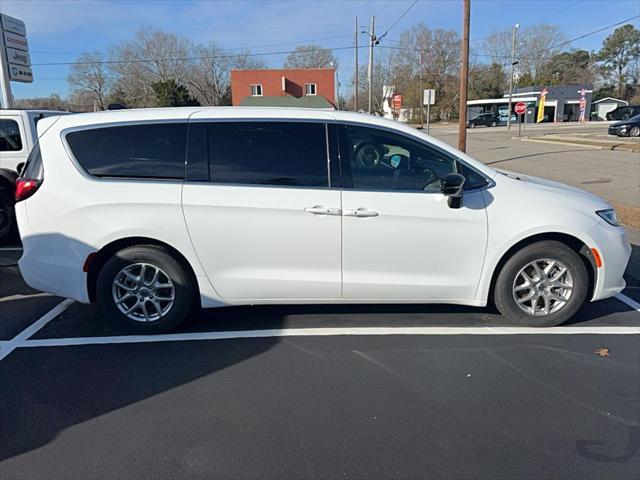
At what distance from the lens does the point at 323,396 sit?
2875mm

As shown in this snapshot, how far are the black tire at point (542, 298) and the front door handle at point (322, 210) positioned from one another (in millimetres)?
1516

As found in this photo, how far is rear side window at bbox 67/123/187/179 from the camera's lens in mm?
3533

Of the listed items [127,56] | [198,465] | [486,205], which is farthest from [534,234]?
[127,56]

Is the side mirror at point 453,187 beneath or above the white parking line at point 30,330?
above

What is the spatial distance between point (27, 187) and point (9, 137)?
4203 millimetres

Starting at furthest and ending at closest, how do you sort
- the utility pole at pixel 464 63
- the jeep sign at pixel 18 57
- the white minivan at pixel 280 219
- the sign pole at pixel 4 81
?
the utility pole at pixel 464 63, the jeep sign at pixel 18 57, the sign pole at pixel 4 81, the white minivan at pixel 280 219

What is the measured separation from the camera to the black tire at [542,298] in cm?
363

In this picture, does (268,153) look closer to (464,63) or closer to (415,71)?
(464,63)

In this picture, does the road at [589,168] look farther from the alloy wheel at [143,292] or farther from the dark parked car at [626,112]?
the dark parked car at [626,112]

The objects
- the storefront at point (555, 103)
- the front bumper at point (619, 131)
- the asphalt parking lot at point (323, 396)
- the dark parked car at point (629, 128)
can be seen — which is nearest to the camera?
the asphalt parking lot at point (323, 396)

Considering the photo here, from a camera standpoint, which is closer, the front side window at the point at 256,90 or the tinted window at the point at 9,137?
the tinted window at the point at 9,137

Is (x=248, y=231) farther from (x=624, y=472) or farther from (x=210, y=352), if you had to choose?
(x=624, y=472)

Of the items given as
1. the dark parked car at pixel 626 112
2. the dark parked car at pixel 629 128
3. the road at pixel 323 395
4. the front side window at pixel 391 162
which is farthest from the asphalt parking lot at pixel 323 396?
the dark parked car at pixel 626 112

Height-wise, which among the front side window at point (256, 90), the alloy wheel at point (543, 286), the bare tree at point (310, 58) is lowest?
the alloy wheel at point (543, 286)
